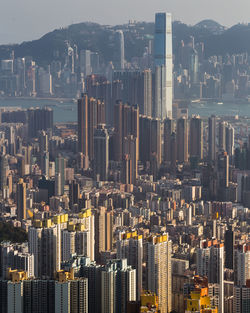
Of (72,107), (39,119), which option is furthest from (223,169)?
(39,119)

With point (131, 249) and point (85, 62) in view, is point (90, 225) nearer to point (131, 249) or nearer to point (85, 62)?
point (131, 249)

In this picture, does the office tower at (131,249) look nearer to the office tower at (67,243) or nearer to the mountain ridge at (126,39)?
the office tower at (67,243)

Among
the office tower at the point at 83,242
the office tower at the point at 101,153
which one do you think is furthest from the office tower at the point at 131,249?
the office tower at the point at 101,153

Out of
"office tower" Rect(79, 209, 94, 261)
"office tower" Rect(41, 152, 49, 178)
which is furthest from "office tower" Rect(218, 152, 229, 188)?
"office tower" Rect(79, 209, 94, 261)

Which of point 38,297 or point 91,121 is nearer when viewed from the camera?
point 38,297

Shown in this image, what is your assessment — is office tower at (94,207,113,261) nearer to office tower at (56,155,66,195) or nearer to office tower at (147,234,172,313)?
office tower at (147,234,172,313)
